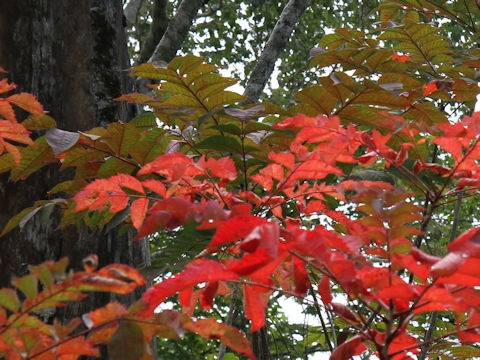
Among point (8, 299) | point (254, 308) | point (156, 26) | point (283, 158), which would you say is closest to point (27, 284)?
point (8, 299)

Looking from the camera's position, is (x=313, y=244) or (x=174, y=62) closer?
(x=313, y=244)

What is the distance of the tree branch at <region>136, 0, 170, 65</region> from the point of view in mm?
3265

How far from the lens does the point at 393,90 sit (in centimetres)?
112

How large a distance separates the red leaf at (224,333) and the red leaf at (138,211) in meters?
0.33

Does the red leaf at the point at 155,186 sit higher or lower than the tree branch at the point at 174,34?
lower

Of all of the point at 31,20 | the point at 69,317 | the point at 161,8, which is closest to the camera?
the point at 69,317

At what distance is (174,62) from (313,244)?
62 cm

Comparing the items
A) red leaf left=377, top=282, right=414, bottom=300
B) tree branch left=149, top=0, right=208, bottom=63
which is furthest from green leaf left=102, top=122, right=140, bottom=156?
tree branch left=149, top=0, right=208, bottom=63

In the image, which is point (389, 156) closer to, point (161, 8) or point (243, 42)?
point (161, 8)

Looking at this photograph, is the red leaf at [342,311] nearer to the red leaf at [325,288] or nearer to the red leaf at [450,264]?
the red leaf at [325,288]

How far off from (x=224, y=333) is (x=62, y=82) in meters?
1.12

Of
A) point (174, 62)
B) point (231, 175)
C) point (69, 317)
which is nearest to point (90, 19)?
point (174, 62)

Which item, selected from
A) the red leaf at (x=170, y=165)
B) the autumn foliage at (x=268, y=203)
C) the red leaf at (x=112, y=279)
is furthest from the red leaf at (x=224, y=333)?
the red leaf at (x=170, y=165)

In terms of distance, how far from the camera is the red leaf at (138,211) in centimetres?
100
